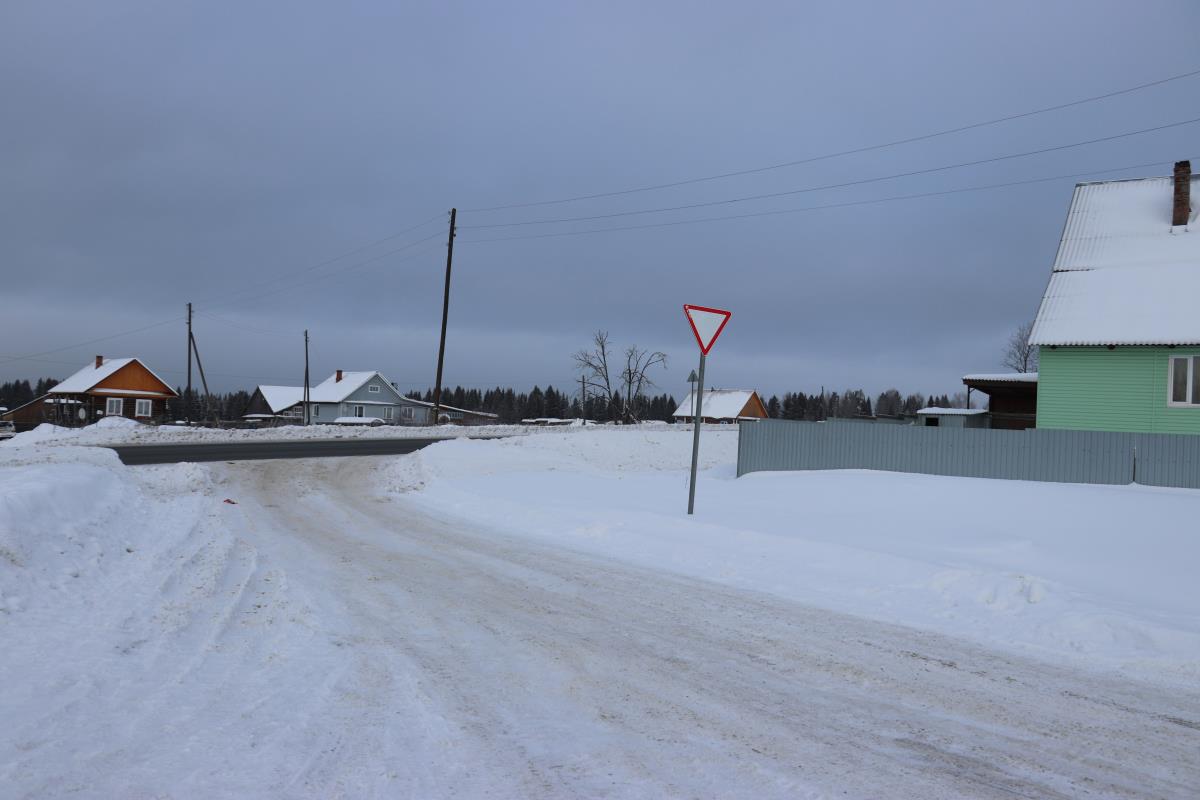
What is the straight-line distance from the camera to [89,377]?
7512 centimetres

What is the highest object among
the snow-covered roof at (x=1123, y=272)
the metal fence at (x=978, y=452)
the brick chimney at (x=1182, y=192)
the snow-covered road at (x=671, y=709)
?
the brick chimney at (x=1182, y=192)

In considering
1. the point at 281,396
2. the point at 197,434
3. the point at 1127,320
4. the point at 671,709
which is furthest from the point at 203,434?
the point at 281,396

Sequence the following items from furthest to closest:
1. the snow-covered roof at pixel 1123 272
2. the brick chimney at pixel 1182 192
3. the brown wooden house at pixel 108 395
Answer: the brown wooden house at pixel 108 395
the brick chimney at pixel 1182 192
the snow-covered roof at pixel 1123 272

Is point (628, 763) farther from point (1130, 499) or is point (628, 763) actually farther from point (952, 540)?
point (1130, 499)

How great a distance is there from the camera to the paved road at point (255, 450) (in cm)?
2316

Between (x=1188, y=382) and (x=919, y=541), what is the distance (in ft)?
51.8

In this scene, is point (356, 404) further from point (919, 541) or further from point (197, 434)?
point (919, 541)

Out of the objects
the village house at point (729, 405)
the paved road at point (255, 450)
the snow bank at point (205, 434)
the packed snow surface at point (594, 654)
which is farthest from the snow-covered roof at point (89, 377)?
the packed snow surface at point (594, 654)

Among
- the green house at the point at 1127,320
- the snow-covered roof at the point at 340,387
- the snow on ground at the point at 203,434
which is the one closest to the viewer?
the green house at the point at 1127,320

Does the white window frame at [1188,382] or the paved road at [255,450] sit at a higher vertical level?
the white window frame at [1188,382]

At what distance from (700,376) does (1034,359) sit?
60275 millimetres

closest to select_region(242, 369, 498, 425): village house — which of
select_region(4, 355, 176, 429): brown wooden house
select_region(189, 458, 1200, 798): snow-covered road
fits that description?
select_region(4, 355, 176, 429): brown wooden house

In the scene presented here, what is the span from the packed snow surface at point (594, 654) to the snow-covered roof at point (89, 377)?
241 ft

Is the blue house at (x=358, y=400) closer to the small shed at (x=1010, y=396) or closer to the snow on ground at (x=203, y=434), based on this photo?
the snow on ground at (x=203, y=434)
